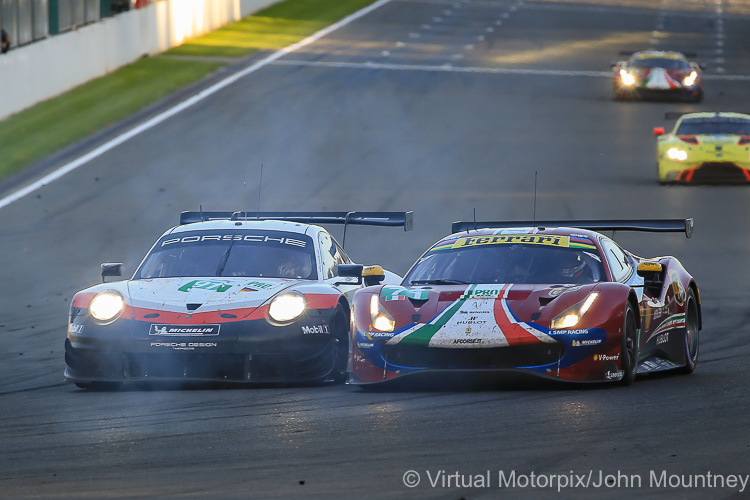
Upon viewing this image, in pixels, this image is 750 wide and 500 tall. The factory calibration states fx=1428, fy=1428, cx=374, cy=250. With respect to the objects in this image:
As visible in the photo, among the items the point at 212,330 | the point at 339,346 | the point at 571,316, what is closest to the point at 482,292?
the point at 571,316

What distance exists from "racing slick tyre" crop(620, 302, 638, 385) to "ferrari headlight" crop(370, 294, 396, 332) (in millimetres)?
1541

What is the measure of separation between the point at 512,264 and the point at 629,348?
123cm

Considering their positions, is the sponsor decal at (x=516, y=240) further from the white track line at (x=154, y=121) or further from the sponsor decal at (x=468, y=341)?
the white track line at (x=154, y=121)

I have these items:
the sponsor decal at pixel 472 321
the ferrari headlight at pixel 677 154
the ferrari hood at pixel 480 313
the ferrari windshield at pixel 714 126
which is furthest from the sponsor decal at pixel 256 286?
the ferrari windshield at pixel 714 126

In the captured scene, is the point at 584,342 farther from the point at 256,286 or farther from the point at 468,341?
the point at 256,286

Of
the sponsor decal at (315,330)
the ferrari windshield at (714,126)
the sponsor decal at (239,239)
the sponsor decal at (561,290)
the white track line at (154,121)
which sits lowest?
the white track line at (154,121)

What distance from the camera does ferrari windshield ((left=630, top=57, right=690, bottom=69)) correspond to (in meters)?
37.2

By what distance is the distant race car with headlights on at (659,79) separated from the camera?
36.9 metres

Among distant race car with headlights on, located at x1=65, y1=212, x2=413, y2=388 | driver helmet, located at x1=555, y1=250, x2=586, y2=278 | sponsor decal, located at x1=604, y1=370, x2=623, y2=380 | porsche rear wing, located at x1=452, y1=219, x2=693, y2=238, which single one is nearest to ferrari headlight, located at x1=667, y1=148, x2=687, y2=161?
porsche rear wing, located at x1=452, y1=219, x2=693, y2=238

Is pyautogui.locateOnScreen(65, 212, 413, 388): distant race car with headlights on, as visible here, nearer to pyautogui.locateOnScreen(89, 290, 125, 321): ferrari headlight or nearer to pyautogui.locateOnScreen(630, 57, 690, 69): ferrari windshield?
pyautogui.locateOnScreen(89, 290, 125, 321): ferrari headlight

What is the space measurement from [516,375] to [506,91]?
98.2 feet

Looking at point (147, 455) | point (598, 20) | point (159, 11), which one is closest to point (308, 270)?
point (147, 455)

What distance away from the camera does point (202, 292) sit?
10516 mm

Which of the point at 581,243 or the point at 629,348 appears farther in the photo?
the point at 581,243
